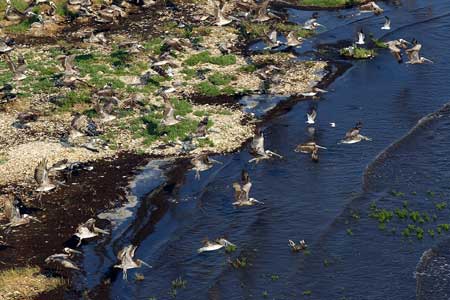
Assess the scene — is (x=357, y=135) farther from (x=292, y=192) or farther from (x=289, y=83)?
(x=289, y=83)

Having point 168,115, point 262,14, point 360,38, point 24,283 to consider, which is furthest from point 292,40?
point 24,283

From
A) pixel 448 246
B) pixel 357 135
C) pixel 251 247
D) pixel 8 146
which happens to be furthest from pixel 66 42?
pixel 448 246

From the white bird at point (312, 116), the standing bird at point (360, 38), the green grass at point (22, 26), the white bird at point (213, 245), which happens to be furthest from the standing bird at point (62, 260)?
the standing bird at point (360, 38)

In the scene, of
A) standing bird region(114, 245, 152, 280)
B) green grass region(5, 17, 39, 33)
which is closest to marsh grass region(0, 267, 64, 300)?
standing bird region(114, 245, 152, 280)

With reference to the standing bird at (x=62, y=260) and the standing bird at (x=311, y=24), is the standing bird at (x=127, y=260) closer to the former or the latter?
the standing bird at (x=62, y=260)

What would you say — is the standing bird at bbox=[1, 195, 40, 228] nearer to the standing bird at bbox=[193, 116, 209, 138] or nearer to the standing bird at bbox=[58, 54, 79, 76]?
the standing bird at bbox=[193, 116, 209, 138]
